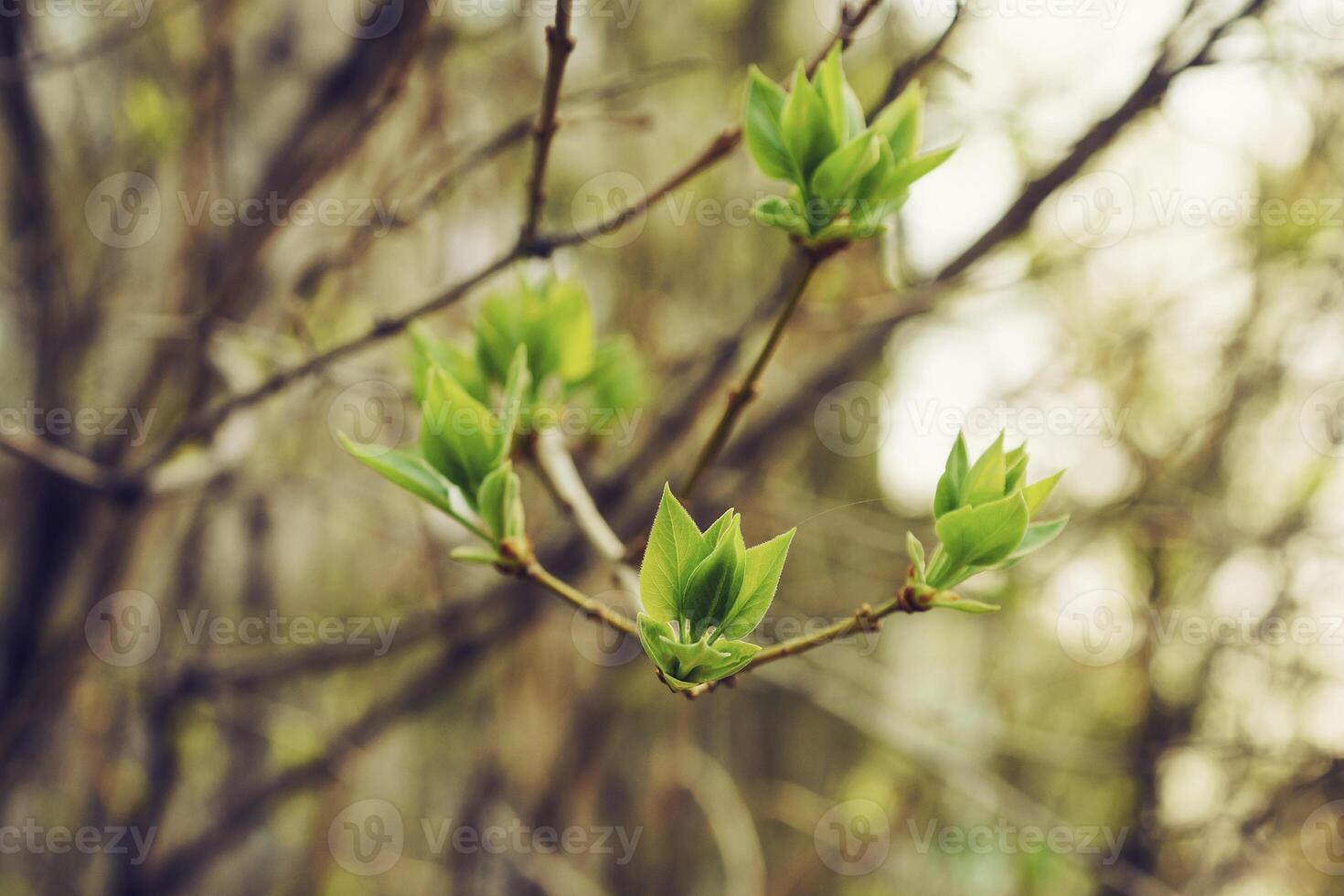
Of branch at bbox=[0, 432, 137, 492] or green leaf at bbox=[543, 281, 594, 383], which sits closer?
green leaf at bbox=[543, 281, 594, 383]

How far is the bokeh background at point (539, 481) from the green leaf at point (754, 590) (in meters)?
0.35

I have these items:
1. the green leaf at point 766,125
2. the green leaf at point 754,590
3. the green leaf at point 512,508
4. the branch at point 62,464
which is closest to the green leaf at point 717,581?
the green leaf at point 754,590

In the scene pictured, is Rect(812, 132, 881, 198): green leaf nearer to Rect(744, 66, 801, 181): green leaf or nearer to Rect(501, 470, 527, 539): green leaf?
Rect(744, 66, 801, 181): green leaf

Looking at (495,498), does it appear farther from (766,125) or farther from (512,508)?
(766,125)

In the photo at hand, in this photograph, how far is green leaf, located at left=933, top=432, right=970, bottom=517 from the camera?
41 centimetres

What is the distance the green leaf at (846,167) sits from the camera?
40cm

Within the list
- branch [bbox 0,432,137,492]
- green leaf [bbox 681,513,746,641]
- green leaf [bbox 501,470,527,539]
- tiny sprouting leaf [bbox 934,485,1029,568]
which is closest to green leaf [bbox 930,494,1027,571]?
tiny sprouting leaf [bbox 934,485,1029,568]

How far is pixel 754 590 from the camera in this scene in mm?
355

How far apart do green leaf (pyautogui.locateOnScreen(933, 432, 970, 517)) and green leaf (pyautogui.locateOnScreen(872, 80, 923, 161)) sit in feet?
0.52

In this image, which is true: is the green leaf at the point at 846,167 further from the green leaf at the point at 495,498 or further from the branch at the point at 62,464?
the branch at the point at 62,464

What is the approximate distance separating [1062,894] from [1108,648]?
0.83 m

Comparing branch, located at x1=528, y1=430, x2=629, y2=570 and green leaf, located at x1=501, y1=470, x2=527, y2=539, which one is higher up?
green leaf, located at x1=501, y1=470, x2=527, y2=539

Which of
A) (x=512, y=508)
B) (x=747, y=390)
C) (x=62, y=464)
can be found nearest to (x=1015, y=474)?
(x=747, y=390)

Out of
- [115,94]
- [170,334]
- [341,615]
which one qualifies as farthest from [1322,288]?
[115,94]
